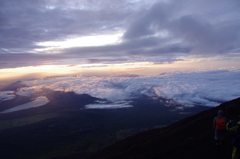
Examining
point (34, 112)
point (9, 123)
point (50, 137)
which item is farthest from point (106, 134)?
point (34, 112)

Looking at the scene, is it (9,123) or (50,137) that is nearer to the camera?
(50,137)

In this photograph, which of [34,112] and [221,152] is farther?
[34,112]

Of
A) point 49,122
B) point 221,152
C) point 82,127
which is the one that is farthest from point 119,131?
point 221,152

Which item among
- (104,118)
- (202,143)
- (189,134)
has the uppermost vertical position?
(202,143)

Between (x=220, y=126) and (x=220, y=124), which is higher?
(x=220, y=124)

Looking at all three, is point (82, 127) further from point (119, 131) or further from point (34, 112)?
point (34, 112)

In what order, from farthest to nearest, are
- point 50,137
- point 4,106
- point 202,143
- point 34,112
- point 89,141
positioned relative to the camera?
1. point 4,106
2. point 34,112
3. point 50,137
4. point 89,141
5. point 202,143

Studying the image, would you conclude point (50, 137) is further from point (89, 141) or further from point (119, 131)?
point (119, 131)

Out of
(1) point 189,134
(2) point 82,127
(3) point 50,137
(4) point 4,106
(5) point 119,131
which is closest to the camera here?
(1) point 189,134

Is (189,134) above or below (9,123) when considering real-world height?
above
